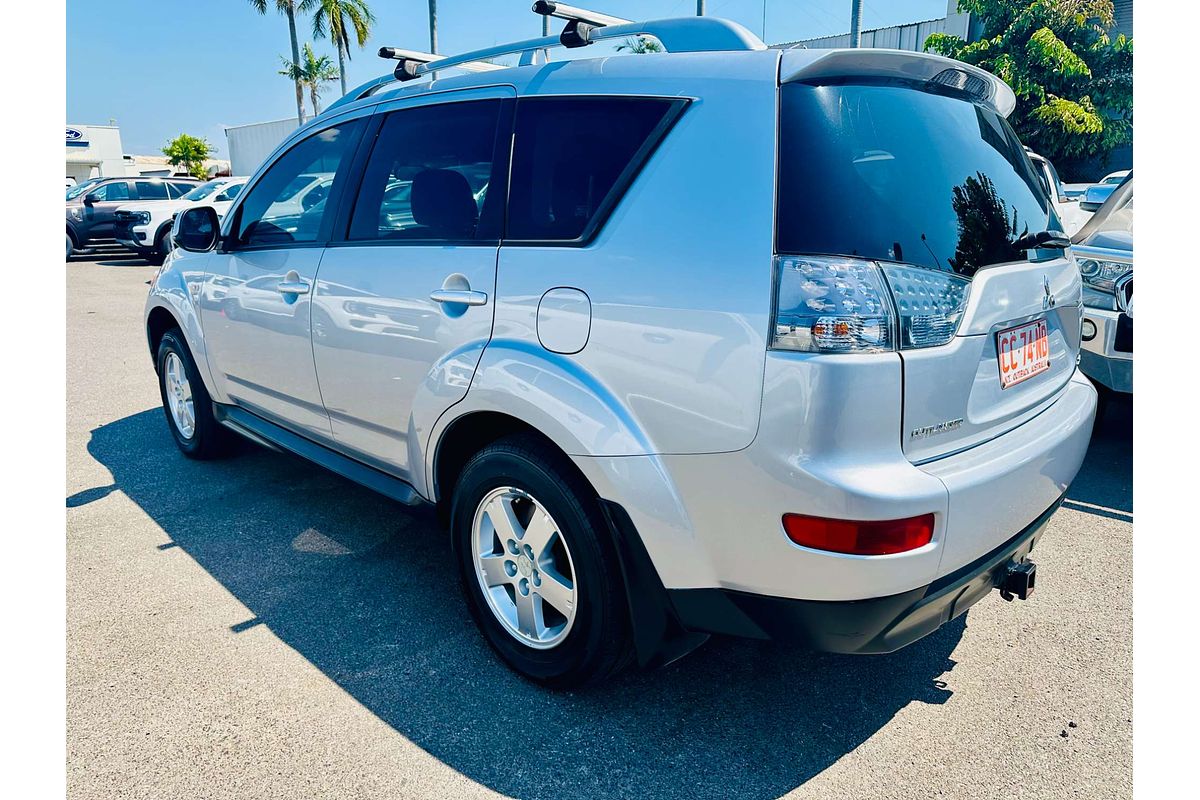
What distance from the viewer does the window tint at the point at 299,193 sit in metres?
3.32

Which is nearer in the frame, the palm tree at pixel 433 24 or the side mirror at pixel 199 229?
the side mirror at pixel 199 229

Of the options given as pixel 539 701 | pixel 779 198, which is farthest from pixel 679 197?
pixel 539 701

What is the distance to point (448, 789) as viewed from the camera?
217cm

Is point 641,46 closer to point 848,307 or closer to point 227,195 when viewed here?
point 848,307

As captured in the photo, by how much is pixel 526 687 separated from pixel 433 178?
171 centimetres

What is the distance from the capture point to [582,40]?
2.72m

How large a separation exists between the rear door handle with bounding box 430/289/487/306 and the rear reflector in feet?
3.72

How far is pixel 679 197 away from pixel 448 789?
1642 mm

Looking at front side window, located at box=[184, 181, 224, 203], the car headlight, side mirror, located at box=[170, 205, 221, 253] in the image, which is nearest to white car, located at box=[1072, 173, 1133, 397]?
the car headlight

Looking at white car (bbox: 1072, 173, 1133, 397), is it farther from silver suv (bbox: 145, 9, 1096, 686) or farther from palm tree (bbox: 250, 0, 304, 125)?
palm tree (bbox: 250, 0, 304, 125)

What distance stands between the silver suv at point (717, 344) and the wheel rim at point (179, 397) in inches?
83.2

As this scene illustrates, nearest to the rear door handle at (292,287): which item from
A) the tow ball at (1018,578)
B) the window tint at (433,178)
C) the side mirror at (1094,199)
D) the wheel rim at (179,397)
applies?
the window tint at (433,178)

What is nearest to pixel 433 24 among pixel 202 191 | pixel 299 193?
pixel 202 191

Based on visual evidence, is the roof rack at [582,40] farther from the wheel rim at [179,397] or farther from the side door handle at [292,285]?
the wheel rim at [179,397]
